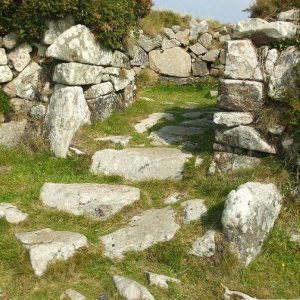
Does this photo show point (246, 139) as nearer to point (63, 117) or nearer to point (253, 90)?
point (253, 90)

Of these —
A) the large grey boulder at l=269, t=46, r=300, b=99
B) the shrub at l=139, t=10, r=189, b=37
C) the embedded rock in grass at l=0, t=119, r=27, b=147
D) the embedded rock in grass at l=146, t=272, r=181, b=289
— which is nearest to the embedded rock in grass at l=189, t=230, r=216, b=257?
the embedded rock in grass at l=146, t=272, r=181, b=289

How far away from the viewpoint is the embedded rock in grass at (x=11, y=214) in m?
5.75

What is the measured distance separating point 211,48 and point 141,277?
11.0 metres

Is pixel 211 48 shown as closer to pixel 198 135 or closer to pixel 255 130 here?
pixel 198 135

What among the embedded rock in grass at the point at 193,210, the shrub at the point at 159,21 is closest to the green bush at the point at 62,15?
the embedded rock in grass at the point at 193,210

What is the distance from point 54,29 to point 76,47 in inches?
24.7

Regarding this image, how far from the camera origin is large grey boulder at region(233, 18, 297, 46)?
6.20m

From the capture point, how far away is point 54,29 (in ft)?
27.4

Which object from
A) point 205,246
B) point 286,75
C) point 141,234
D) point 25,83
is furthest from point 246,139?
point 25,83

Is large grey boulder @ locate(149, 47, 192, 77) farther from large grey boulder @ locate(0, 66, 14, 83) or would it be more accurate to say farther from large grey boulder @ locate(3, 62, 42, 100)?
large grey boulder @ locate(0, 66, 14, 83)

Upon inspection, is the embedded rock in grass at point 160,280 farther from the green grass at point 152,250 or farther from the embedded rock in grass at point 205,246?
the embedded rock in grass at point 205,246

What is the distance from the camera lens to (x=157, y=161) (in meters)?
7.05

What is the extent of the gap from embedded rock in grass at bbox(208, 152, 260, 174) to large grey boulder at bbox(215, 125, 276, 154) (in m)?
0.17

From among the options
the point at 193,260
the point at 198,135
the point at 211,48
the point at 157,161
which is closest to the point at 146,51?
the point at 211,48
